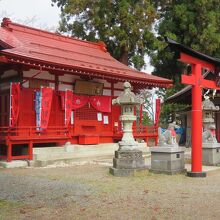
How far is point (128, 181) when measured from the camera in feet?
29.0

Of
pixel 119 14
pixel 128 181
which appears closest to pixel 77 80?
pixel 128 181

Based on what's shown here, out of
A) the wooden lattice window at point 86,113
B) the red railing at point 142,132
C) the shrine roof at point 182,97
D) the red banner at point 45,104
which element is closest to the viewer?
the red banner at point 45,104

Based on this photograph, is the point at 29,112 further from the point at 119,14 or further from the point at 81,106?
the point at 119,14

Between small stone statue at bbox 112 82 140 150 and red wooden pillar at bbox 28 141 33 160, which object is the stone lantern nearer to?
small stone statue at bbox 112 82 140 150

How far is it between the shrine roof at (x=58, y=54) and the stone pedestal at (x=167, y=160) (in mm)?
5195

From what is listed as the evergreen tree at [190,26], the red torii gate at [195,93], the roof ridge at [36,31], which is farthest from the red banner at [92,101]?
the evergreen tree at [190,26]

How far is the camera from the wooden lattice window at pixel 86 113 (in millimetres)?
15617

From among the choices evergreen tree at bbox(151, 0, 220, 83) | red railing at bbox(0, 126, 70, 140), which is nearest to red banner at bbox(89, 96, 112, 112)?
red railing at bbox(0, 126, 70, 140)

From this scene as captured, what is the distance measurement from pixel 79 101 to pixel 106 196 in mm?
8806

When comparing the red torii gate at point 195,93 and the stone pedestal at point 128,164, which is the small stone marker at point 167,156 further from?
the red torii gate at point 195,93

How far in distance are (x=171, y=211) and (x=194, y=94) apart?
179 inches

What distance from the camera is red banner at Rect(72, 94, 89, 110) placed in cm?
1524

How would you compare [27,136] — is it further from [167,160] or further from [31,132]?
[167,160]

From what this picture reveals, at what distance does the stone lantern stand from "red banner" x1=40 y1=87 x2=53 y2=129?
3501mm
